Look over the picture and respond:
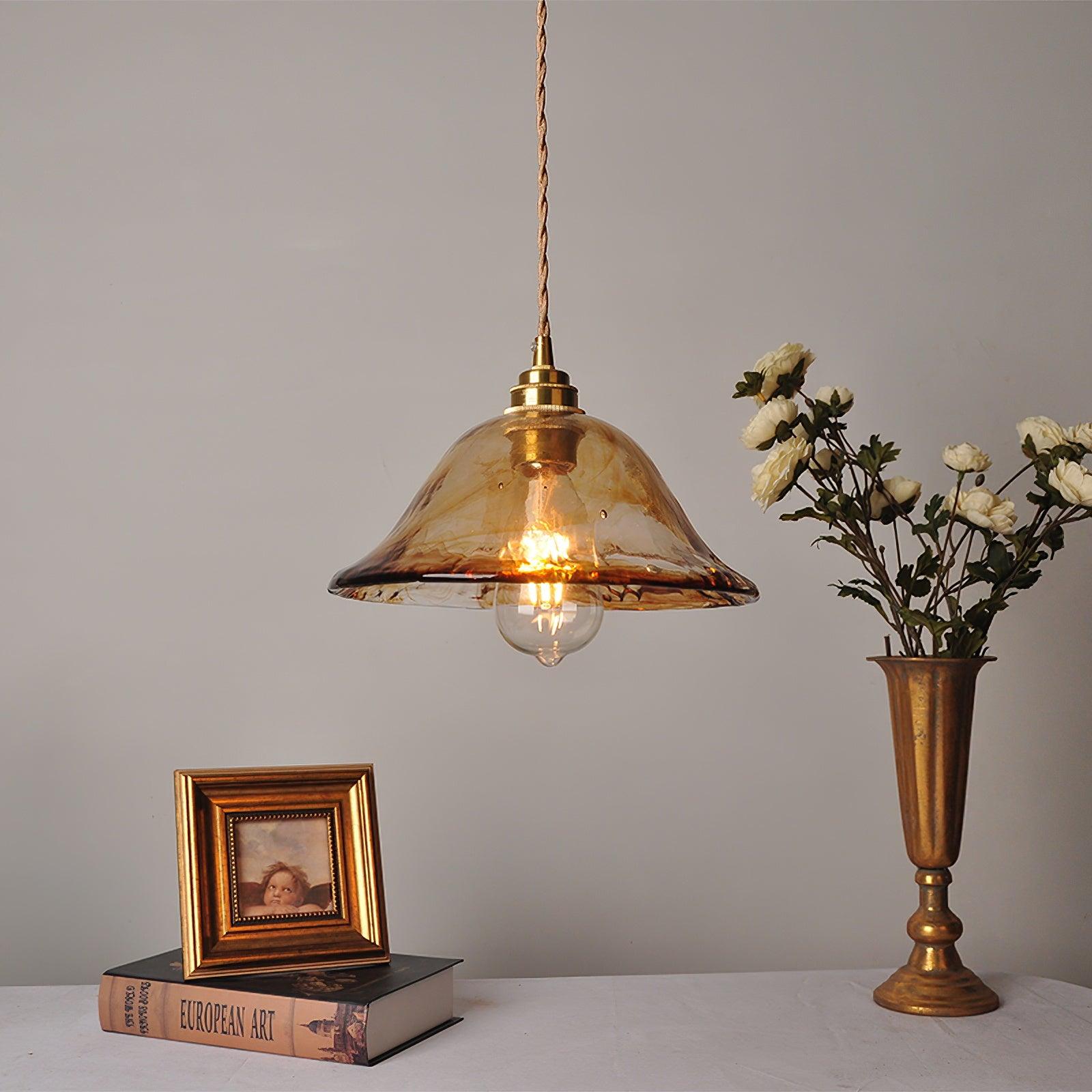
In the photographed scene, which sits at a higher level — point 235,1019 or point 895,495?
→ point 895,495

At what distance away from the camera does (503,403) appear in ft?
4.33

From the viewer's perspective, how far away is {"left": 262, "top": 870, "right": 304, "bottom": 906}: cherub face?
39.9 inches

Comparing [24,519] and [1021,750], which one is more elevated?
[24,519]

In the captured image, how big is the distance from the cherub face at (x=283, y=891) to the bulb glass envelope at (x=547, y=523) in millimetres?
375

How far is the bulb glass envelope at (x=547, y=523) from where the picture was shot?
651 millimetres

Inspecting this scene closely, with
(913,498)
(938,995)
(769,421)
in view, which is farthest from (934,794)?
(769,421)

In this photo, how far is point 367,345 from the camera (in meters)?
1.34

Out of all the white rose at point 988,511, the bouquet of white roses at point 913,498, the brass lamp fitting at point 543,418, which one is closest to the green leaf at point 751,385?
the bouquet of white roses at point 913,498

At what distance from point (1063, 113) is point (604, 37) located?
57cm

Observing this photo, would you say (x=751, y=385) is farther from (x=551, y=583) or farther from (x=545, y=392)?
(x=551, y=583)

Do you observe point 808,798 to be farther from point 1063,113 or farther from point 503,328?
point 1063,113

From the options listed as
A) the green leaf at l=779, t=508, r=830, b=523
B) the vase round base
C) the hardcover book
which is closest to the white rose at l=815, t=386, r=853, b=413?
the green leaf at l=779, t=508, r=830, b=523

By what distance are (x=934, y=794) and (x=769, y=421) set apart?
1.29ft

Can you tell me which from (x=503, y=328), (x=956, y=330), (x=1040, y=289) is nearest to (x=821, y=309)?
(x=956, y=330)
